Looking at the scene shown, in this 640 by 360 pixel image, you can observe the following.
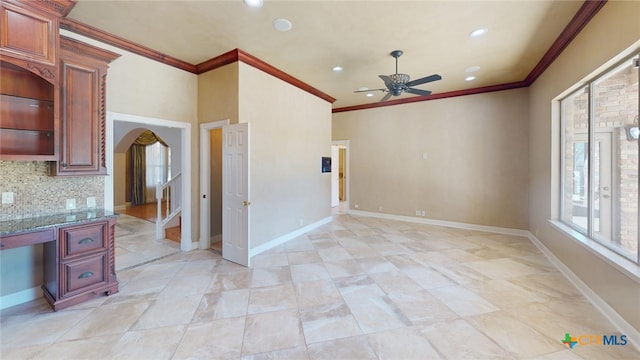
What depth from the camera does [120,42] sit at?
10.5ft

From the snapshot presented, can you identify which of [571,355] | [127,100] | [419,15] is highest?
[419,15]

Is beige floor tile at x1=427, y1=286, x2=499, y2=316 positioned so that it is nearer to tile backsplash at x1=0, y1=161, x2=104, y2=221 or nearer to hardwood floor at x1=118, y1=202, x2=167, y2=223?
tile backsplash at x1=0, y1=161, x2=104, y2=221

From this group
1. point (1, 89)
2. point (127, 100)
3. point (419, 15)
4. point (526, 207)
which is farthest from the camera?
point (526, 207)

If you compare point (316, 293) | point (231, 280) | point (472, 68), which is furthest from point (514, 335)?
point (472, 68)

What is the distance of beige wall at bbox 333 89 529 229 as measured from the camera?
5145mm

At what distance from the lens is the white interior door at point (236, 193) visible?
347 centimetres

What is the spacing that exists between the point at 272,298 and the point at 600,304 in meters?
3.33

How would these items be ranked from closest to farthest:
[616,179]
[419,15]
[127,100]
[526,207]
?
[616,179]
[419,15]
[127,100]
[526,207]

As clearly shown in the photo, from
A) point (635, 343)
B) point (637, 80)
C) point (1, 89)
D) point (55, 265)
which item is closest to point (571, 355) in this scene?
point (635, 343)

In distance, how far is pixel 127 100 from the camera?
11.0 feet

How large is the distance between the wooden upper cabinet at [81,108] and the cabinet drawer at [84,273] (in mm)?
958

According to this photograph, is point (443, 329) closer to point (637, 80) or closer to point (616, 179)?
point (616, 179)

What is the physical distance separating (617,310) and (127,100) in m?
5.87

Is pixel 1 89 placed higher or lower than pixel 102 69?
lower
